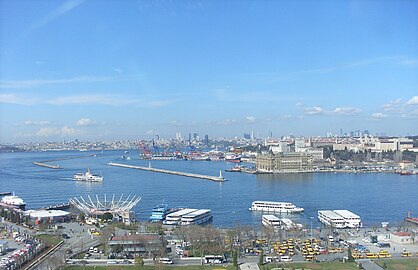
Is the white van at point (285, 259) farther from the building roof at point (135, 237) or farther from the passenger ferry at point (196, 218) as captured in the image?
the passenger ferry at point (196, 218)

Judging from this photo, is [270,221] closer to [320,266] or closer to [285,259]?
[285,259]

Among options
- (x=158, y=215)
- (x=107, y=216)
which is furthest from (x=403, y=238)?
(x=107, y=216)

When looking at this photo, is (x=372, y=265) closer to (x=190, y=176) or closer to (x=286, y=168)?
(x=190, y=176)

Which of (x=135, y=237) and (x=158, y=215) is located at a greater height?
(x=135, y=237)

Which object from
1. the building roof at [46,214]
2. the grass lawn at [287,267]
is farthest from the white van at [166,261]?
the building roof at [46,214]

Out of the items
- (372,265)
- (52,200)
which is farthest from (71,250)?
(52,200)

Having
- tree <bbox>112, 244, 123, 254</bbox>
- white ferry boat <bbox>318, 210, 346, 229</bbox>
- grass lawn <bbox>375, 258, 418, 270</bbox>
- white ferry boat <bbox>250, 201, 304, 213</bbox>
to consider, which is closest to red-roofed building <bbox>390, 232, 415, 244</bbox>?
grass lawn <bbox>375, 258, 418, 270</bbox>
